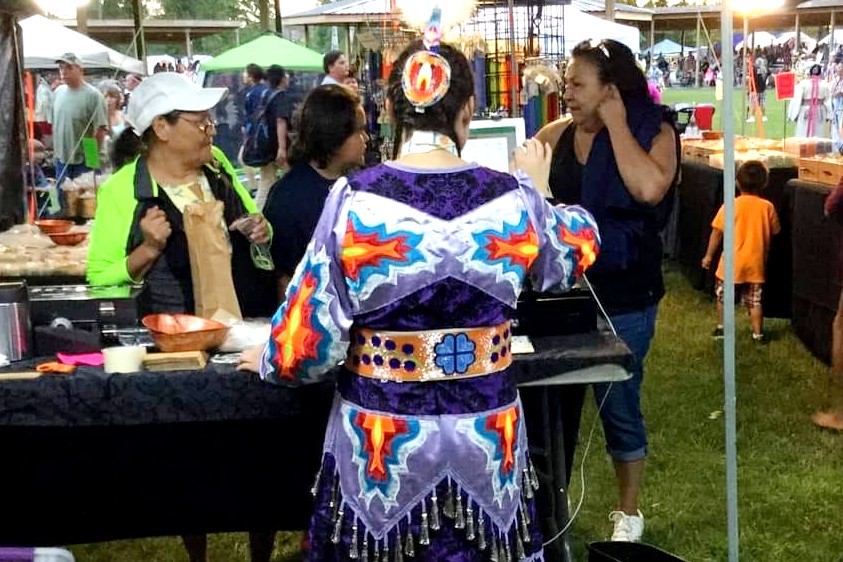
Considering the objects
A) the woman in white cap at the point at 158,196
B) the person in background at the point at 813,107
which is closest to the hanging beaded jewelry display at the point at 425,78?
the woman in white cap at the point at 158,196

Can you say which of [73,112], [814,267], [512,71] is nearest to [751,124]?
[73,112]

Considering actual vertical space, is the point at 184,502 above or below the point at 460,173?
below

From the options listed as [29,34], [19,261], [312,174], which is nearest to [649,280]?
[312,174]

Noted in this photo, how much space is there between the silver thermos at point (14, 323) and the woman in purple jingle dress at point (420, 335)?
2.52ft

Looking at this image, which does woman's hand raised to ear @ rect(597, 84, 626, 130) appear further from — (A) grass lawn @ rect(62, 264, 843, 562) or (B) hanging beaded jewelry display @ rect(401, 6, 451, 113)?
(A) grass lawn @ rect(62, 264, 843, 562)

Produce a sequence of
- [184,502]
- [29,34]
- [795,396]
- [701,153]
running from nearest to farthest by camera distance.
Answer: [184,502] < [795,396] < [701,153] < [29,34]

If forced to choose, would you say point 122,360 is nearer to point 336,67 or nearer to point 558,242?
point 558,242

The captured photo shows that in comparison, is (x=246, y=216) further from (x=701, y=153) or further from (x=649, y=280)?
(x=701, y=153)

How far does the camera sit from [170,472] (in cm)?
272

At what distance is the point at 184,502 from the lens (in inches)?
110

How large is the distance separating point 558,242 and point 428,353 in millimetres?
381

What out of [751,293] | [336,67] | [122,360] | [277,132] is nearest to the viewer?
[122,360]

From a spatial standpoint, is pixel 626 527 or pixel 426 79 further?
pixel 626 527

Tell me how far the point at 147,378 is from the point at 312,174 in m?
1.29
